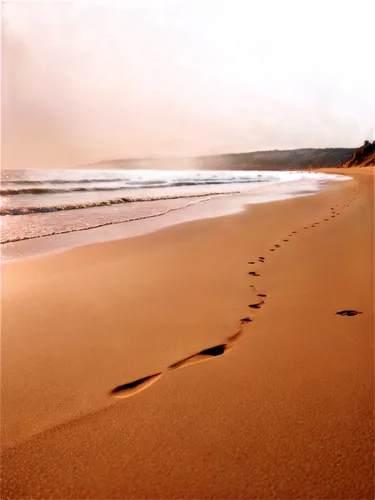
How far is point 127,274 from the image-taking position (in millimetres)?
3217

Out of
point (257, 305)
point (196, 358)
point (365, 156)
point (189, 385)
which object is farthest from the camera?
point (365, 156)

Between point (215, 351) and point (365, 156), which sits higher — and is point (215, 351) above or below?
below

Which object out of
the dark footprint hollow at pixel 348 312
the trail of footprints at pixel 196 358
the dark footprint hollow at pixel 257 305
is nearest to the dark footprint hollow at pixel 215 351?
the trail of footprints at pixel 196 358

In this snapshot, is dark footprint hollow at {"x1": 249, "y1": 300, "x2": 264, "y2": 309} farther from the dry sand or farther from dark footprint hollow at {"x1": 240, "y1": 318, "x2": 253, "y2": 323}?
dark footprint hollow at {"x1": 240, "y1": 318, "x2": 253, "y2": 323}

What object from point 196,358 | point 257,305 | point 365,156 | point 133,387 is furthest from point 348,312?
point 365,156

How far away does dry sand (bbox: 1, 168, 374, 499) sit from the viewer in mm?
1059

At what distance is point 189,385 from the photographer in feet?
4.91

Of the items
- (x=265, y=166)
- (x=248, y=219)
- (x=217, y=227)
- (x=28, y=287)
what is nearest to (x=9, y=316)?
(x=28, y=287)

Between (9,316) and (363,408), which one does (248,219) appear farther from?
(363,408)

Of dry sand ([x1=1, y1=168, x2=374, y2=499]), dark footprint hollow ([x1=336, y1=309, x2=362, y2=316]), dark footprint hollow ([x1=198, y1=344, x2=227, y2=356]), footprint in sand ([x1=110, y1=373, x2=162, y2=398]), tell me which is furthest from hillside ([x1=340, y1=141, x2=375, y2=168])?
footprint in sand ([x1=110, y1=373, x2=162, y2=398])

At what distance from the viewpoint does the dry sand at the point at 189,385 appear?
1059 millimetres

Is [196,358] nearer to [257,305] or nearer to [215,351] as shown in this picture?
[215,351]

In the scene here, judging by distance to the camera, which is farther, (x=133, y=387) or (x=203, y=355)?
(x=203, y=355)

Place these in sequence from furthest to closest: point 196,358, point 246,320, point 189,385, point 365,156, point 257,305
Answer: point 365,156, point 257,305, point 246,320, point 196,358, point 189,385
